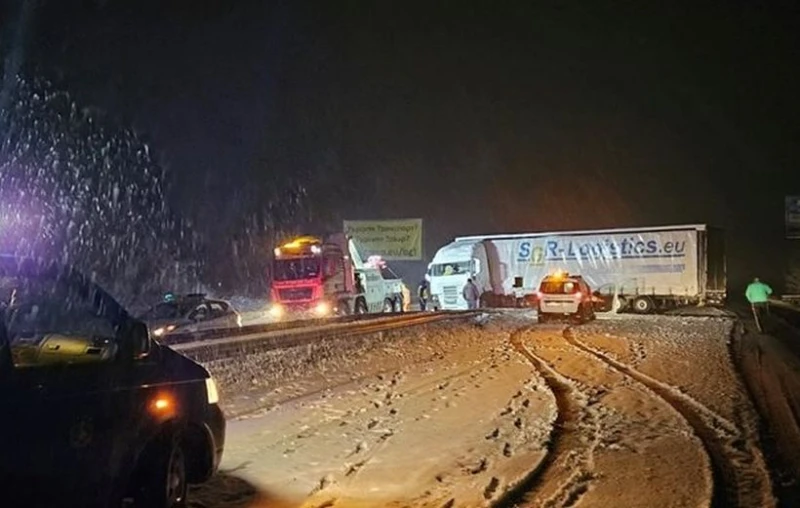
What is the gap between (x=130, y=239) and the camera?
56688 mm

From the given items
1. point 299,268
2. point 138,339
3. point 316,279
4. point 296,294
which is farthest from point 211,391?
point 299,268

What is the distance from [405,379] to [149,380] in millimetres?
8608

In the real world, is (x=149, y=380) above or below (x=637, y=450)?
above

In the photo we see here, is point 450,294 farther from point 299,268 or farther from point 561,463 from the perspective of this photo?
point 561,463

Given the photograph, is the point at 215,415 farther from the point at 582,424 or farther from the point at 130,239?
the point at 130,239

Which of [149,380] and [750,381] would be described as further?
[750,381]

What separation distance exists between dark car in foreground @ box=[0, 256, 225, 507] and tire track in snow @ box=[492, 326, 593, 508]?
7.50 ft

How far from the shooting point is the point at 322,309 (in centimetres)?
3194

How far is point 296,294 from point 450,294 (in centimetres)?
1104

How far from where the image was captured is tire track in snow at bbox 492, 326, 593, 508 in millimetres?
6727

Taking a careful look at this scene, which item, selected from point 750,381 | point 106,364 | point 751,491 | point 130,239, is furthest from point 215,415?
point 130,239

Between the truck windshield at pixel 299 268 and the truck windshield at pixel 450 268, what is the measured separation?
10603mm

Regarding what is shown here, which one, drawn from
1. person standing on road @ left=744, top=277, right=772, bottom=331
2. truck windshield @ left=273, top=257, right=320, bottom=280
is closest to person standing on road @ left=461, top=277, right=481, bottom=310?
truck windshield @ left=273, top=257, right=320, bottom=280

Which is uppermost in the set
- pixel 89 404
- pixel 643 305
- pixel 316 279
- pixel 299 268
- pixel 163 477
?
pixel 299 268
